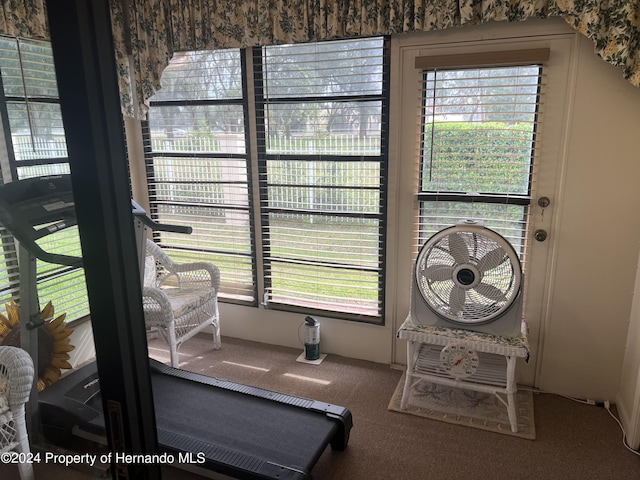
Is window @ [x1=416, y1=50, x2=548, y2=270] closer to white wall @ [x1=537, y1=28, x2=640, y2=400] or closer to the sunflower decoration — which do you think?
white wall @ [x1=537, y1=28, x2=640, y2=400]

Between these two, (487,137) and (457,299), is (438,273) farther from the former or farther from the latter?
(487,137)

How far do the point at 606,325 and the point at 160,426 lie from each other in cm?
245

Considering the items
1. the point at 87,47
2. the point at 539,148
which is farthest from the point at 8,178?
the point at 539,148

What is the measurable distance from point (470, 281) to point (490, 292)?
0.13m

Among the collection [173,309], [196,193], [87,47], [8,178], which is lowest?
[173,309]

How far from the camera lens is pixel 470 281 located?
2.50 m

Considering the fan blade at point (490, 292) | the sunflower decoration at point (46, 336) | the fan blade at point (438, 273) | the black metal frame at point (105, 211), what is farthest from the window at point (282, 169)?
the black metal frame at point (105, 211)

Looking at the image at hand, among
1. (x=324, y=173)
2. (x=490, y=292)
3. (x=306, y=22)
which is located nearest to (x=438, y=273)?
(x=490, y=292)

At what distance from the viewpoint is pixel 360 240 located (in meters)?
3.18

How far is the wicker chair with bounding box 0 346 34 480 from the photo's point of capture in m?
1.76

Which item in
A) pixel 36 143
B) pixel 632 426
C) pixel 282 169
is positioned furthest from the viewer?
pixel 282 169

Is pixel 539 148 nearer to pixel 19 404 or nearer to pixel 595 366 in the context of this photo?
pixel 595 366

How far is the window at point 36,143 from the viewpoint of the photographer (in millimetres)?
814

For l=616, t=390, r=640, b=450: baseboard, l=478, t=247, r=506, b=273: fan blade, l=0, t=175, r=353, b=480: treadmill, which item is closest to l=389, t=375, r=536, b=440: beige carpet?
l=616, t=390, r=640, b=450: baseboard
